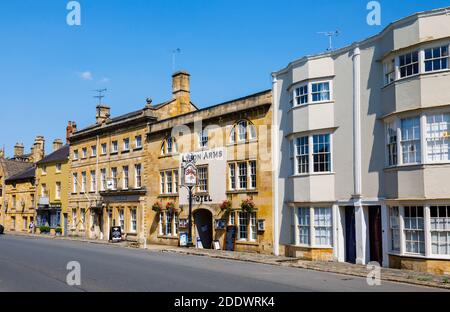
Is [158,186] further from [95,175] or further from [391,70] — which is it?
[391,70]

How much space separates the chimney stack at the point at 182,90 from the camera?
38.2 meters

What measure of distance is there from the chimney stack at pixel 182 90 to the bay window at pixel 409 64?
20978mm

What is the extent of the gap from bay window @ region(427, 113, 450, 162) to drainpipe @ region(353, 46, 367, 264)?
144 inches

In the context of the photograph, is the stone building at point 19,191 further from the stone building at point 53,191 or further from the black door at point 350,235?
the black door at point 350,235

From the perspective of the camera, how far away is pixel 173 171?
34.1 m

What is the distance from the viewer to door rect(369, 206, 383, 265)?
69.5ft

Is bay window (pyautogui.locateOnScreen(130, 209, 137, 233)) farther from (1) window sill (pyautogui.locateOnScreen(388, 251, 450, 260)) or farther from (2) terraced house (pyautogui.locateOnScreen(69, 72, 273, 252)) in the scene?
(1) window sill (pyautogui.locateOnScreen(388, 251, 450, 260))

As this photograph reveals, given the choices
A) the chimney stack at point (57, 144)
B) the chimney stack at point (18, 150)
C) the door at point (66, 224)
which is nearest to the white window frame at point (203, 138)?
the door at point (66, 224)

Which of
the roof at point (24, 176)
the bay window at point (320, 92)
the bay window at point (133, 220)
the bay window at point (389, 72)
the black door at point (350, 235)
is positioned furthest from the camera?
the roof at point (24, 176)

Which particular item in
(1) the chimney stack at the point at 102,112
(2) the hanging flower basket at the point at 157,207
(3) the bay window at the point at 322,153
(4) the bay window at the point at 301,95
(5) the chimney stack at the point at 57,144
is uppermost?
(1) the chimney stack at the point at 102,112

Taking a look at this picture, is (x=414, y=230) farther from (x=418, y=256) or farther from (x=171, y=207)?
(x=171, y=207)

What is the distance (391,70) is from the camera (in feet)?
68.0

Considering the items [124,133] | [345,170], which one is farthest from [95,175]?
[345,170]

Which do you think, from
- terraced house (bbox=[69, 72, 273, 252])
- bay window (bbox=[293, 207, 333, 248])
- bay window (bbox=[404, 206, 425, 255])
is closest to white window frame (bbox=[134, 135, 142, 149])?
terraced house (bbox=[69, 72, 273, 252])
